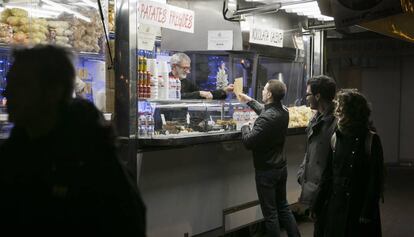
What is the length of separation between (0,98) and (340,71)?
12543mm

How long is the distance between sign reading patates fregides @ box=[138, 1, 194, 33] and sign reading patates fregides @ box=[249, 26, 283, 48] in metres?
1.61

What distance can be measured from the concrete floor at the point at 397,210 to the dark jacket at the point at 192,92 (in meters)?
2.09

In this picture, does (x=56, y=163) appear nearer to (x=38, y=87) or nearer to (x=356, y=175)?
(x=38, y=87)

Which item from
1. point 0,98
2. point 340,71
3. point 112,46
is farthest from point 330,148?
point 340,71

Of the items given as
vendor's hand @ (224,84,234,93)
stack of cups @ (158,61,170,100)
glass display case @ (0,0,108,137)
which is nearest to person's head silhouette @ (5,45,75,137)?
glass display case @ (0,0,108,137)

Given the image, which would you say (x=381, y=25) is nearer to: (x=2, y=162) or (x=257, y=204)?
(x=257, y=204)

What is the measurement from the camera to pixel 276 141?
226 inches

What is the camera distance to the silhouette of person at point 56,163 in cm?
186

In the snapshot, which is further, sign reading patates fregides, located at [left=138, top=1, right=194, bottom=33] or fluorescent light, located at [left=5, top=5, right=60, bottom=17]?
sign reading patates fregides, located at [left=138, top=1, right=194, bottom=33]

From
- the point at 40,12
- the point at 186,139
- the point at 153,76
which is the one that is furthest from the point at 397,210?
the point at 40,12

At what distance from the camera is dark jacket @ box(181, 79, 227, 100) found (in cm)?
679

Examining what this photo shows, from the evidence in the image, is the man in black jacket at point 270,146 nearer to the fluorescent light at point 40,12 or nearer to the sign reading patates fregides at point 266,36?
the sign reading patates fregides at point 266,36

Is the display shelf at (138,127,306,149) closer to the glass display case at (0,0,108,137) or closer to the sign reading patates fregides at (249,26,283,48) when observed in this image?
the glass display case at (0,0,108,137)

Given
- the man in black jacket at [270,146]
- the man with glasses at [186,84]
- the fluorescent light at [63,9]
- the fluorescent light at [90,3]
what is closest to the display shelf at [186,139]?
the man in black jacket at [270,146]
